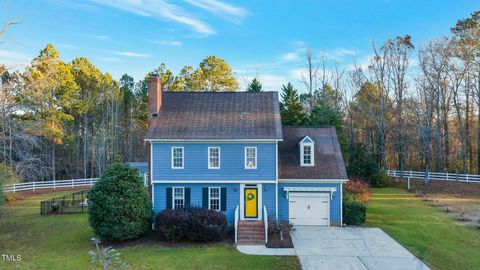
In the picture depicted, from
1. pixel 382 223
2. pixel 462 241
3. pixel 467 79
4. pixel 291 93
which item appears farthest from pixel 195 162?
pixel 467 79

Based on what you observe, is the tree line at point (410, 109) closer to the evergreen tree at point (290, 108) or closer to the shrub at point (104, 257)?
the evergreen tree at point (290, 108)

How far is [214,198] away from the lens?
1864 centimetres

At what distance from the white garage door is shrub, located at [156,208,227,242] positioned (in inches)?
187

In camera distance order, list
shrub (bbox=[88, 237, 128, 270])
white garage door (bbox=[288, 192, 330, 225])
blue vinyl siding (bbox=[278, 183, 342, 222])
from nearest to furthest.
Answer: shrub (bbox=[88, 237, 128, 270]) < blue vinyl siding (bbox=[278, 183, 342, 222]) < white garage door (bbox=[288, 192, 330, 225])

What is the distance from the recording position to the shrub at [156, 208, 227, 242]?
16125 mm

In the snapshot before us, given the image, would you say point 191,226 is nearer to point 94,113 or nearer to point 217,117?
point 217,117

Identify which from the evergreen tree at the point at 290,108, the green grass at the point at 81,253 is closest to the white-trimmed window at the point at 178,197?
the green grass at the point at 81,253

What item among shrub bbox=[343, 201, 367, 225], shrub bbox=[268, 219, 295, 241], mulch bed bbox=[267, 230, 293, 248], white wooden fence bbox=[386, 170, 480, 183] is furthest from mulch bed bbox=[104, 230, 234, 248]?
white wooden fence bbox=[386, 170, 480, 183]

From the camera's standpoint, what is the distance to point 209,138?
60.1 ft

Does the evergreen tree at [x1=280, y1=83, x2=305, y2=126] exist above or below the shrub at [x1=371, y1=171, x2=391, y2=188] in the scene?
above

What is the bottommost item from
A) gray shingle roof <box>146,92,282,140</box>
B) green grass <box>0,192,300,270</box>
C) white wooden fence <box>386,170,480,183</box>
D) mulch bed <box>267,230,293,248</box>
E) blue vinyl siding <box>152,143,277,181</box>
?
green grass <box>0,192,300,270</box>

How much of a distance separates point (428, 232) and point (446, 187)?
1712 cm

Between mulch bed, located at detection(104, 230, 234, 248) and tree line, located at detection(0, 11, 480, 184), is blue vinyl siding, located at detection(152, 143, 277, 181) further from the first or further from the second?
tree line, located at detection(0, 11, 480, 184)

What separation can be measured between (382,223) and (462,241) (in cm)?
436
